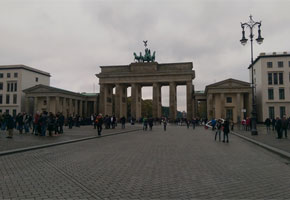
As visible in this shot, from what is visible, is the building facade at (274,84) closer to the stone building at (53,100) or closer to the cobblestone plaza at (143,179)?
the stone building at (53,100)

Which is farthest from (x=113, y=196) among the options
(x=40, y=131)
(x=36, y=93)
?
(x=36, y=93)

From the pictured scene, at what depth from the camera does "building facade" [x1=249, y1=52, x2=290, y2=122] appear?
6300 centimetres

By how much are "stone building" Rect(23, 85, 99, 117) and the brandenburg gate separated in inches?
401

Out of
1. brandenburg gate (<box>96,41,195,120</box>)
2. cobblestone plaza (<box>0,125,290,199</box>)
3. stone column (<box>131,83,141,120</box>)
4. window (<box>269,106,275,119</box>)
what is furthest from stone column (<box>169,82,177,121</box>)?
cobblestone plaza (<box>0,125,290,199</box>)

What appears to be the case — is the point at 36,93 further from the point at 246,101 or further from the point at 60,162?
the point at 60,162

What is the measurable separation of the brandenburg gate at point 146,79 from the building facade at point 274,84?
18.4 m

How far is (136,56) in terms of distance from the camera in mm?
80375

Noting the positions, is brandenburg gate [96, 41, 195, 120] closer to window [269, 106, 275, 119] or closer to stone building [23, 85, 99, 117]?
stone building [23, 85, 99, 117]

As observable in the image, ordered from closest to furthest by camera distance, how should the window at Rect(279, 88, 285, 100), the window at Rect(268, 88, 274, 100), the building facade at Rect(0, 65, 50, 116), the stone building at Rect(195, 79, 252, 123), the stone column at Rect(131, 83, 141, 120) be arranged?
the window at Rect(279, 88, 285, 100)
the stone building at Rect(195, 79, 252, 123)
the window at Rect(268, 88, 274, 100)
the stone column at Rect(131, 83, 141, 120)
the building facade at Rect(0, 65, 50, 116)

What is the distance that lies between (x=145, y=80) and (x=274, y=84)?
3365 centimetres

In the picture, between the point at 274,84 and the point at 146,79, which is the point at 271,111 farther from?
the point at 146,79

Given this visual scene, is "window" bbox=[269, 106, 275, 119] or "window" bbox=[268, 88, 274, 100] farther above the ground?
"window" bbox=[268, 88, 274, 100]

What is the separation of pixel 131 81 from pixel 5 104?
41400 millimetres

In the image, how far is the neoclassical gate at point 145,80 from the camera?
238 feet
